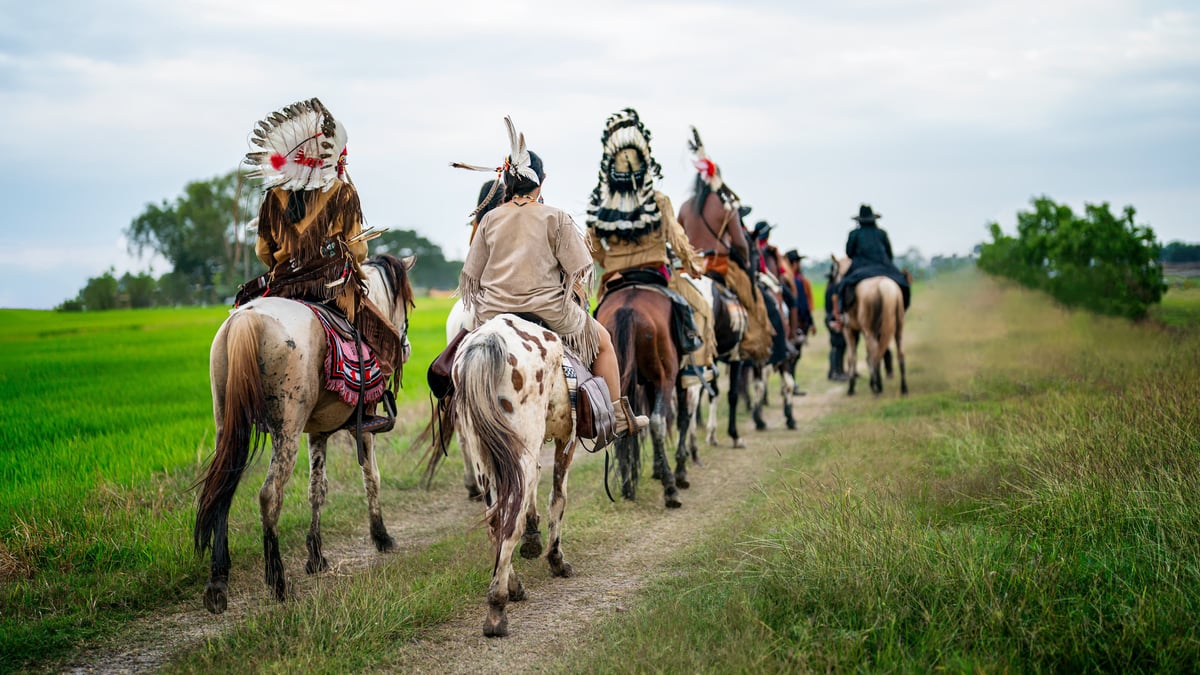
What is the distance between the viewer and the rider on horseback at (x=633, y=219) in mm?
7227

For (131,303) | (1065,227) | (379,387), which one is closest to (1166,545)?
(379,387)

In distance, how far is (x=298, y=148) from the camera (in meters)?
5.39

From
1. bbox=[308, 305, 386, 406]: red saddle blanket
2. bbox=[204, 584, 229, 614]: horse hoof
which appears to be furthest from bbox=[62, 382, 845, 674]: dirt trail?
bbox=[308, 305, 386, 406]: red saddle blanket

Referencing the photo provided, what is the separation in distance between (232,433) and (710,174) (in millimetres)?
5775

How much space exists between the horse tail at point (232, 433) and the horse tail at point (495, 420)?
1.26 meters

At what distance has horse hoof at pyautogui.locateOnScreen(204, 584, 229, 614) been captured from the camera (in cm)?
468

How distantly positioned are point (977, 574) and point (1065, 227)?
57.7 feet

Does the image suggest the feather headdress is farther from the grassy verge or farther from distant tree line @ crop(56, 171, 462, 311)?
distant tree line @ crop(56, 171, 462, 311)

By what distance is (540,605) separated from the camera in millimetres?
4715

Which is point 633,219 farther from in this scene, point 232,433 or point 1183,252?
point 1183,252

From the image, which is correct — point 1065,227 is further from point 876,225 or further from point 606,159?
point 606,159

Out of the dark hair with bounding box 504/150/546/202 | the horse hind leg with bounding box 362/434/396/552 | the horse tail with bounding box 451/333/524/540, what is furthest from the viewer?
the horse hind leg with bounding box 362/434/396/552

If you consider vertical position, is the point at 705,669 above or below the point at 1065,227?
below

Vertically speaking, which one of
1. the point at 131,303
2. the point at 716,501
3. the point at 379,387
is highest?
the point at 131,303
